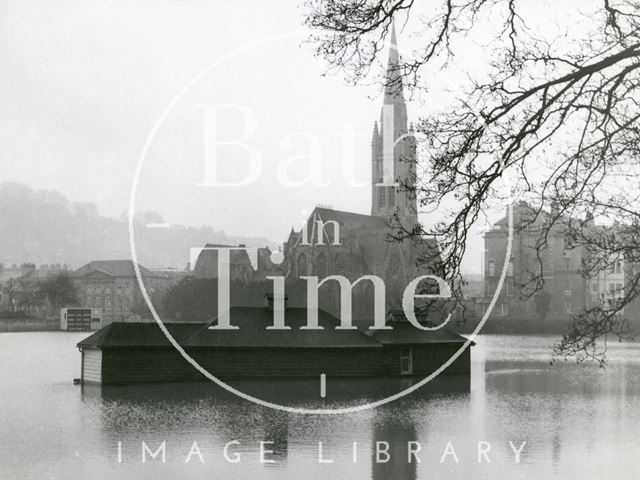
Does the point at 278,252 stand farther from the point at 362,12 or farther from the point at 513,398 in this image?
the point at 362,12

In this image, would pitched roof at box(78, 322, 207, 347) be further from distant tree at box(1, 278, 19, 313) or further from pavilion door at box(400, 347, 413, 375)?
distant tree at box(1, 278, 19, 313)

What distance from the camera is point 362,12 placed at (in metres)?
8.73

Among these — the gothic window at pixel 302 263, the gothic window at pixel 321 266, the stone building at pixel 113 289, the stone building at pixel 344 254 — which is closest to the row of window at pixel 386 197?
the stone building at pixel 344 254

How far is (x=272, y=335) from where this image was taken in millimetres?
35344

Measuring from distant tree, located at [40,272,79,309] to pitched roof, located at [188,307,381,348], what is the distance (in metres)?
84.1

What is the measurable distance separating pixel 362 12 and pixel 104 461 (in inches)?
446

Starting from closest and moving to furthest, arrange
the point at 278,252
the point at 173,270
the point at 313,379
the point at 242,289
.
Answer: the point at 313,379, the point at 242,289, the point at 278,252, the point at 173,270

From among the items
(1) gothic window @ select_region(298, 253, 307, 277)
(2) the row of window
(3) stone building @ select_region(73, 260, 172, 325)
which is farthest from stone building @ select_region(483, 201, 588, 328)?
(3) stone building @ select_region(73, 260, 172, 325)

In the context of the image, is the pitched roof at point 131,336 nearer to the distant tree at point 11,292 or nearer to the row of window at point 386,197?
the row of window at point 386,197

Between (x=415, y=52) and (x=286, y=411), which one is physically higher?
(x=415, y=52)

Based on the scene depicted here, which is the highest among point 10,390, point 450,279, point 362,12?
point 362,12

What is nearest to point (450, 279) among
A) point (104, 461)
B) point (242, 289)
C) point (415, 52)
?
point (415, 52)

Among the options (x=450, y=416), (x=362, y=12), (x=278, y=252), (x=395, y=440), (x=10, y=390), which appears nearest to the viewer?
(x=362, y=12)

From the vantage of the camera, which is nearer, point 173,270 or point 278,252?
point 278,252
